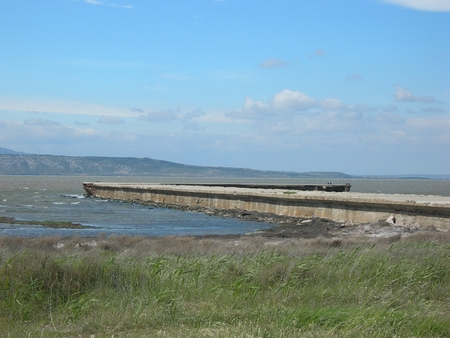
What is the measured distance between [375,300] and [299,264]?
1802 millimetres

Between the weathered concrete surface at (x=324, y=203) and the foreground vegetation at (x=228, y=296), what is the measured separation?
478 inches

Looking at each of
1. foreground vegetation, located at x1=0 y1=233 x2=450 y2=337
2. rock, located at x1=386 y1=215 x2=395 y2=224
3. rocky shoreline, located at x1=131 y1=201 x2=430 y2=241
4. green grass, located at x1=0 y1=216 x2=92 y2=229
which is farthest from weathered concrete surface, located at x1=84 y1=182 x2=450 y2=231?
foreground vegetation, located at x1=0 y1=233 x2=450 y2=337

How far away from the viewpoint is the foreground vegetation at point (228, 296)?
6.89 meters

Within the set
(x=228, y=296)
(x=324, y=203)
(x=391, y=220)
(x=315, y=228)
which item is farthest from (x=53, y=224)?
(x=228, y=296)

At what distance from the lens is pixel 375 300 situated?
27.5 feet

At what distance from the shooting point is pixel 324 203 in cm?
3089

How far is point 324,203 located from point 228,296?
75.7 ft

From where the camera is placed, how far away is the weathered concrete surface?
23375 mm

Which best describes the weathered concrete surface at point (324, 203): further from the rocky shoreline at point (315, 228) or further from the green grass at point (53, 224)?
the green grass at point (53, 224)

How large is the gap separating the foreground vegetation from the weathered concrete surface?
1214cm

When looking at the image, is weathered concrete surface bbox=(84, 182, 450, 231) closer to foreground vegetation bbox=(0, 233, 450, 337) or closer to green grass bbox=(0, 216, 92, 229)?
green grass bbox=(0, 216, 92, 229)

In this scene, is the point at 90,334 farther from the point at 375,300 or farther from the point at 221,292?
the point at 375,300

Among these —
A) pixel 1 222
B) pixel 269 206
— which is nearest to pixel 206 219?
pixel 269 206

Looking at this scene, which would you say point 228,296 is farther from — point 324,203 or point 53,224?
point 324,203
